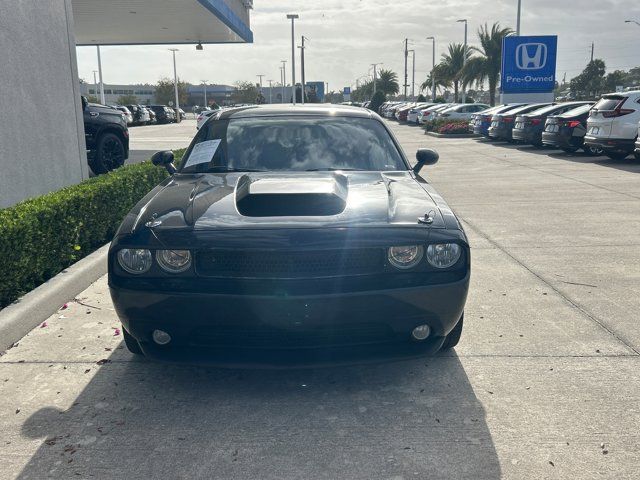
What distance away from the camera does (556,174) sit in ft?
47.4

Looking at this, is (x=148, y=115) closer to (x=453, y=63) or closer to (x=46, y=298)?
(x=453, y=63)

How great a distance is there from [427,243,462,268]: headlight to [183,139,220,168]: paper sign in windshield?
2.07 m

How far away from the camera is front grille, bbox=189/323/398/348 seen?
3.37 meters

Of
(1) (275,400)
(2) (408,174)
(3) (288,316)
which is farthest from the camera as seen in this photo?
(2) (408,174)

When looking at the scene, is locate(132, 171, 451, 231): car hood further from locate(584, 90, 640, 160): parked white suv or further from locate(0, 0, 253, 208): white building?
locate(584, 90, 640, 160): parked white suv

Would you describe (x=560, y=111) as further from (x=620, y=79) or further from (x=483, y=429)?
(x=620, y=79)

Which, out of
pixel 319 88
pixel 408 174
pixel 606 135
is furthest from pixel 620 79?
pixel 408 174

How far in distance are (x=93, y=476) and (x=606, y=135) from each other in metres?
15.3

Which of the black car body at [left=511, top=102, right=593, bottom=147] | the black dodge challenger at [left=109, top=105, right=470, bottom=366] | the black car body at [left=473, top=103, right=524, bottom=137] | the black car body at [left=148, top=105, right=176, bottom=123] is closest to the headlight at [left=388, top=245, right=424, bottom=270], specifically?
the black dodge challenger at [left=109, top=105, right=470, bottom=366]

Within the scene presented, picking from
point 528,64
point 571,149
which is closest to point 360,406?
point 571,149

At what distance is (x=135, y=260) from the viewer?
3.53 m

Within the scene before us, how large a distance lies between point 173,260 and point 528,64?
1326 inches

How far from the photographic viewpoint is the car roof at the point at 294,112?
5324 millimetres

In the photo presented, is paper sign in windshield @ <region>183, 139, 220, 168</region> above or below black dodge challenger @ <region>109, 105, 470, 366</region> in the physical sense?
above
